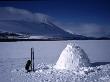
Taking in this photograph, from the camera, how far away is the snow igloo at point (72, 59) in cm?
1462

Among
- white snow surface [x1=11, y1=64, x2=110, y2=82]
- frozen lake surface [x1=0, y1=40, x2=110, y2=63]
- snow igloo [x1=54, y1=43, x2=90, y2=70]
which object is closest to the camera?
white snow surface [x1=11, y1=64, x2=110, y2=82]

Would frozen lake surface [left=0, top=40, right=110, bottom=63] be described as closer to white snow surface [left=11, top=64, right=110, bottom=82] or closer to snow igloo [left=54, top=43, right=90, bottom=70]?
snow igloo [left=54, top=43, right=90, bottom=70]

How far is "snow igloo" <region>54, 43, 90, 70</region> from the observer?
48.0 feet

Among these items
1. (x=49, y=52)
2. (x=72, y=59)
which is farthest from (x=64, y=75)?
(x=49, y=52)

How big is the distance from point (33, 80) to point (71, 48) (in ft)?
12.2

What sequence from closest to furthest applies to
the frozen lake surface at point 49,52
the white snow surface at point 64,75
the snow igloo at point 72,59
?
the white snow surface at point 64,75
the snow igloo at point 72,59
the frozen lake surface at point 49,52

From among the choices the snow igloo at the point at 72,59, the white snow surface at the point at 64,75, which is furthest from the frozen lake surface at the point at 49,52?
the white snow surface at the point at 64,75

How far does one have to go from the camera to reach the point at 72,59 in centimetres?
1465

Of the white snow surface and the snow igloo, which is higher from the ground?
the snow igloo

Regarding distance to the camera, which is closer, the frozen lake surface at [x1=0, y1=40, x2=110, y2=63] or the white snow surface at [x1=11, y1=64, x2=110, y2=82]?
the white snow surface at [x1=11, y1=64, x2=110, y2=82]

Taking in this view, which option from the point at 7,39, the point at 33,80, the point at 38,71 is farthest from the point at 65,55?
the point at 7,39

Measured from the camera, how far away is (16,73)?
569 inches

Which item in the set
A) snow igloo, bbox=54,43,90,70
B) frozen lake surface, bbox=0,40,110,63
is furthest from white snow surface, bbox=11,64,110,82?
Answer: frozen lake surface, bbox=0,40,110,63

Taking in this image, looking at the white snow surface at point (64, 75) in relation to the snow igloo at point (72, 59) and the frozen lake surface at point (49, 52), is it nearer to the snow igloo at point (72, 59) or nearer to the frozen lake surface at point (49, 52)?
the snow igloo at point (72, 59)
